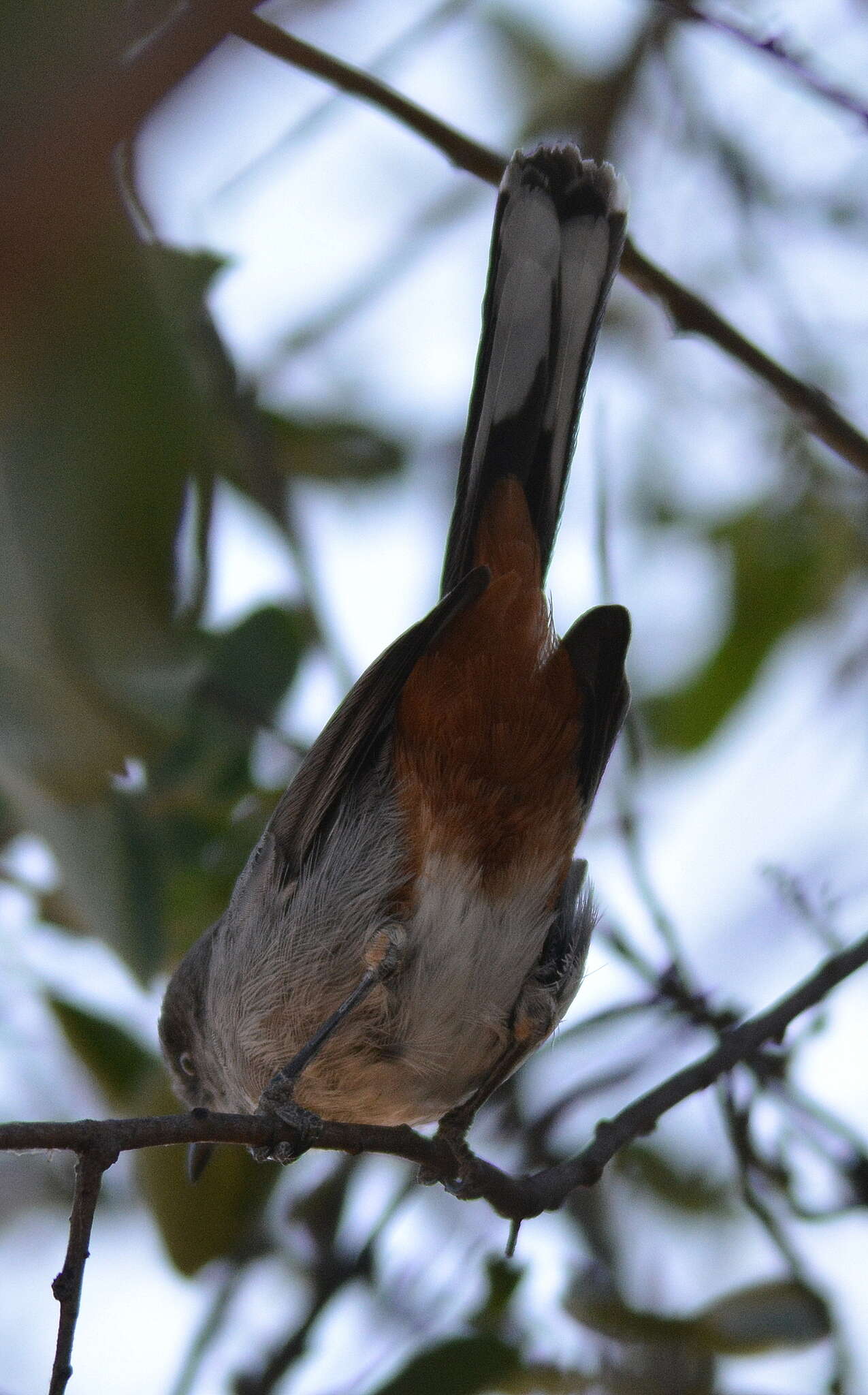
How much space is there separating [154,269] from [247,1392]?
9.52 feet

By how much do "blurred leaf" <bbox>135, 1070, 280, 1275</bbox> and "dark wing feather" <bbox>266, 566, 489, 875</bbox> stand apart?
94 centimetres

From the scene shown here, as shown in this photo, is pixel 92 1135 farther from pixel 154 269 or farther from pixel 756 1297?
pixel 756 1297

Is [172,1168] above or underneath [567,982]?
underneath

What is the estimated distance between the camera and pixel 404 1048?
3.76 m

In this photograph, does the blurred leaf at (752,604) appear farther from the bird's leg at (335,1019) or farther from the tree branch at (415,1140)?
the bird's leg at (335,1019)

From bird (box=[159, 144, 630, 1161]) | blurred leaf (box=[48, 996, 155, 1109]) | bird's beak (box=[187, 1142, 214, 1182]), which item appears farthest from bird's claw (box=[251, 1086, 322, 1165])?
blurred leaf (box=[48, 996, 155, 1109])

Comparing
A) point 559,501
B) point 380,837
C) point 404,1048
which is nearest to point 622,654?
point 559,501

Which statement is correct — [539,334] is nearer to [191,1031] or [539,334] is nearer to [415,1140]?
[415,1140]

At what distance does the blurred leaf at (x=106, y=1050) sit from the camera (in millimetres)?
4137

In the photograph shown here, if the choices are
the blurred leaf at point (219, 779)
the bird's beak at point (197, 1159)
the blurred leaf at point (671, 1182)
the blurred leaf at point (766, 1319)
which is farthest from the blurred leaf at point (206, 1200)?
the blurred leaf at point (766, 1319)

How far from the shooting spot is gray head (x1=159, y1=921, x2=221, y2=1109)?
14.5 feet

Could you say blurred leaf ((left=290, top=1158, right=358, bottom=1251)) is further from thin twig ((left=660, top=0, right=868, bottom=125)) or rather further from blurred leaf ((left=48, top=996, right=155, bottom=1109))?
thin twig ((left=660, top=0, right=868, bottom=125))

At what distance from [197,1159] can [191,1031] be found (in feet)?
1.89

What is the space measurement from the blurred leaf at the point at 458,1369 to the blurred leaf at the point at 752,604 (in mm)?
2360
